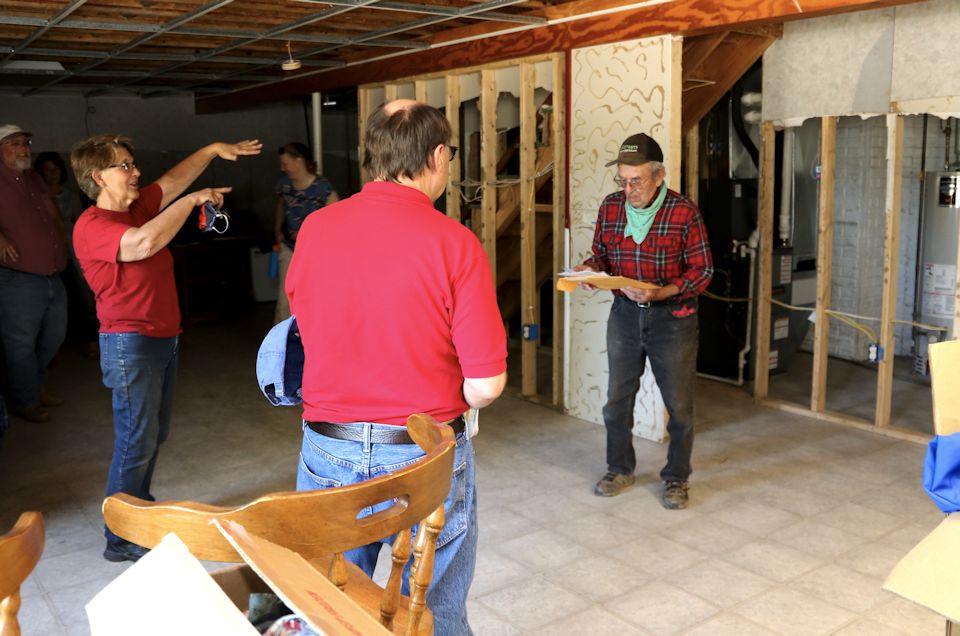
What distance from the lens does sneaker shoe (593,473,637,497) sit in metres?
4.31

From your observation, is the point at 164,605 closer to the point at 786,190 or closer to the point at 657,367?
the point at 657,367

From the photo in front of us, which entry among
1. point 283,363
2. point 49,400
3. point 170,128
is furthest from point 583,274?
point 170,128

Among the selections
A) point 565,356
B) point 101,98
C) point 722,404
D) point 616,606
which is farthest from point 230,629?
point 101,98

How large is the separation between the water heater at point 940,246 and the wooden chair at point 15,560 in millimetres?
6251

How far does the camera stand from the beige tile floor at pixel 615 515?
321cm

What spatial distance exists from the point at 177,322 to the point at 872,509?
3.22 meters

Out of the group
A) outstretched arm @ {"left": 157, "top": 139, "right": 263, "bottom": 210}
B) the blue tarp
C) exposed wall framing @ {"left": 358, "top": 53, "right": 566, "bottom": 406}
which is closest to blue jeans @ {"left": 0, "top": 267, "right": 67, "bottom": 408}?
outstretched arm @ {"left": 157, "top": 139, "right": 263, "bottom": 210}

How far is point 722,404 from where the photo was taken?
5.93m

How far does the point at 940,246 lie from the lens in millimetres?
6355

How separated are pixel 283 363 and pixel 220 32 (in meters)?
3.81

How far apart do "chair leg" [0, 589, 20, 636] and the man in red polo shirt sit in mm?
898

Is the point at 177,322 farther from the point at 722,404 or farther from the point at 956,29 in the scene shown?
the point at 956,29

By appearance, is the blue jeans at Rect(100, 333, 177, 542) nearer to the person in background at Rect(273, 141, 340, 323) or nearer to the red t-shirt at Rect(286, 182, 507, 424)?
the red t-shirt at Rect(286, 182, 507, 424)

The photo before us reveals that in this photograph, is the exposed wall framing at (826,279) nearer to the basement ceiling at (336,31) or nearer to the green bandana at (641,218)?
the basement ceiling at (336,31)
